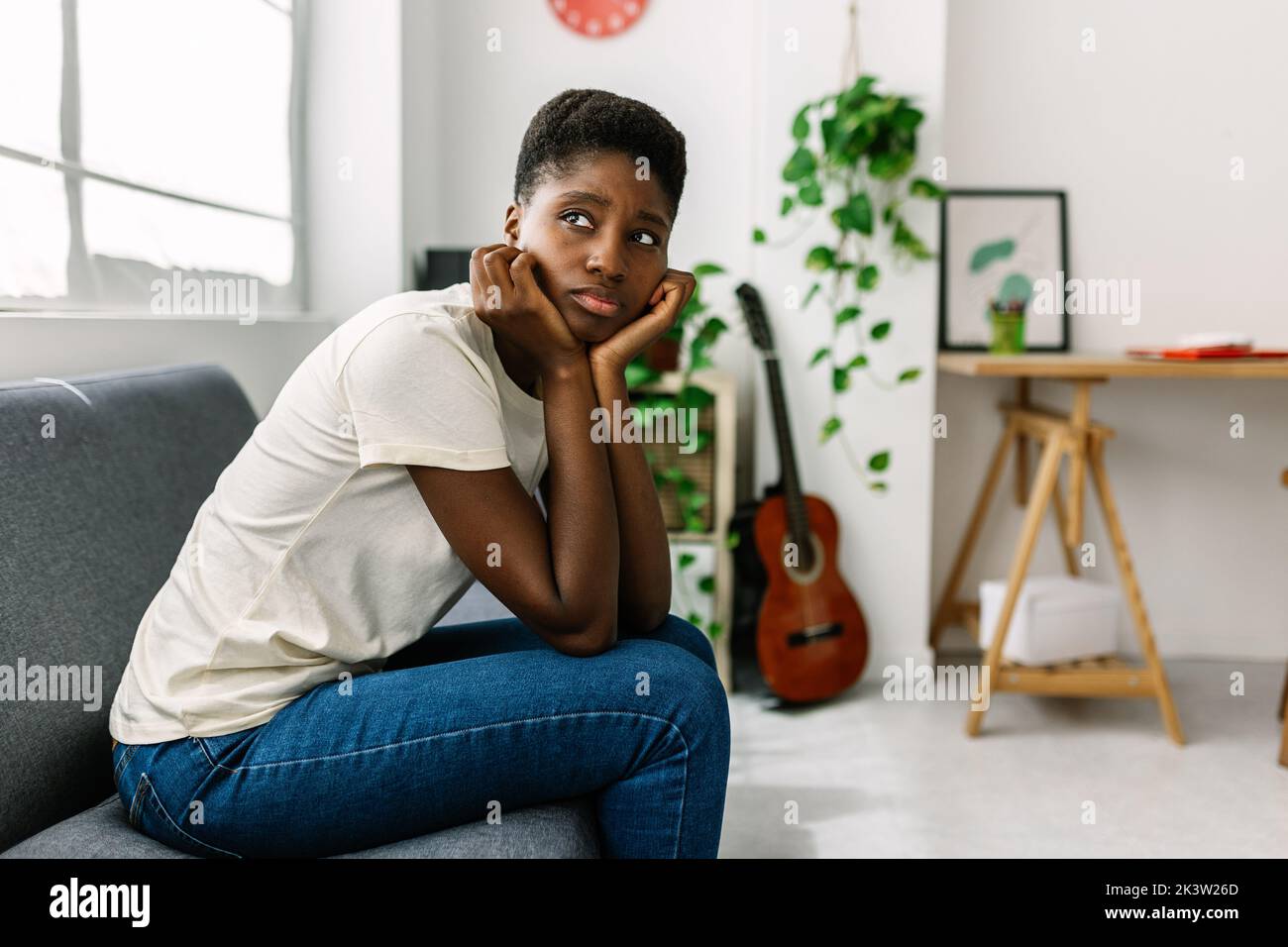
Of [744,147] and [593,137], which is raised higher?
[744,147]

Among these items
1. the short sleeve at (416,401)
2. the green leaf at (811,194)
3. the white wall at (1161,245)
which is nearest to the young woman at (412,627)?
the short sleeve at (416,401)

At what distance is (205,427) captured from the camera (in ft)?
5.30

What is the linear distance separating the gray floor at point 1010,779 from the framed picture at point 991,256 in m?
0.94

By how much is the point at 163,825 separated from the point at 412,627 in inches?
11.3

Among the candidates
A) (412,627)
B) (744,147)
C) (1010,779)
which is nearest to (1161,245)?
(744,147)

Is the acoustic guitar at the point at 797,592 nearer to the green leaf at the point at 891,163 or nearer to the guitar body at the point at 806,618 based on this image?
the guitar body at the point at 806,618

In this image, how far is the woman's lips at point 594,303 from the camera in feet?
3.94

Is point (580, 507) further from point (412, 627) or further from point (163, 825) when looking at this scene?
point (163, 825)

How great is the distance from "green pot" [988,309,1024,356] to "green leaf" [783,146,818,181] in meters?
0.55

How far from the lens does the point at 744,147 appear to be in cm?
300

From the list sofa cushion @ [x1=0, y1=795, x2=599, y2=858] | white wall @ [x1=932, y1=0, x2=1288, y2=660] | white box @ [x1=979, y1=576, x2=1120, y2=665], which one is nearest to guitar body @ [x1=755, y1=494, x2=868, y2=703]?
white box @ [x1=979, y1=576, x2=1120, y2=665]

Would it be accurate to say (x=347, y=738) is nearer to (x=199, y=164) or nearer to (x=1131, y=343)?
(x=199, y=164)

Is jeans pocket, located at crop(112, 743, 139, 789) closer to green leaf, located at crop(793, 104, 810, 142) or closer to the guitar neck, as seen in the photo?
the guitar neck

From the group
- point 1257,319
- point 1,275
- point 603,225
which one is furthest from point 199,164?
point 1257,319
